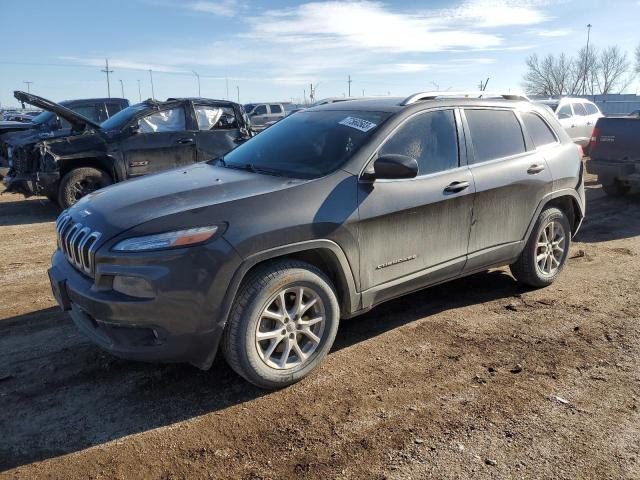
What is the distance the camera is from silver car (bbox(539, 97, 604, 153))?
15.0 m

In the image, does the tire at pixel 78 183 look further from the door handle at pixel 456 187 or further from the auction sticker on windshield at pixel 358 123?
the door handle at pixel 456 187

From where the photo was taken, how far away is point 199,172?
4.06 meters

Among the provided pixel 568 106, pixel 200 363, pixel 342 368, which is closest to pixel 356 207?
pixel 342 368

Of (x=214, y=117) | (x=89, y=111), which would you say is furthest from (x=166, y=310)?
(x=89, y=111)

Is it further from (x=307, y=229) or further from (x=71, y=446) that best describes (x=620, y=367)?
(x=71, y=446)

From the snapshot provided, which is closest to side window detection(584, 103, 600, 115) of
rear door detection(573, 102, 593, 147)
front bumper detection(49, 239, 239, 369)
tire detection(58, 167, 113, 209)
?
rear door detection(573, 102, 593, 147)

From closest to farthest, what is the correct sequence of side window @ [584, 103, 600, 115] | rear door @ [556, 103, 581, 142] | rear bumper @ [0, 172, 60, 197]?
1. rear bumper @ [0, 172, 60, 197]
2. rear door @ [556, 103, 581, 142]
3. side window @ [584, 103, 600, 115]

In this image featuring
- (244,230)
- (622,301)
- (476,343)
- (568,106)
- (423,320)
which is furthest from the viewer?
(568,106)

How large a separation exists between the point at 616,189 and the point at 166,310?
32.3ft

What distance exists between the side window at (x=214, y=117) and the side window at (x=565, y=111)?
32.8 ft

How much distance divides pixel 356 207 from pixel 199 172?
4.44ft

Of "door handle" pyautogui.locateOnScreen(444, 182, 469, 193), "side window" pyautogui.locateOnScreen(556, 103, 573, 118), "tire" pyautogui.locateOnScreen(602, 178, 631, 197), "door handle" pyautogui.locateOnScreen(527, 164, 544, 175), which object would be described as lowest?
"tire" pyautogui.locateOnScreen(602, 178, 631, 197)

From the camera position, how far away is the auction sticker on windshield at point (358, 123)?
3.87 m

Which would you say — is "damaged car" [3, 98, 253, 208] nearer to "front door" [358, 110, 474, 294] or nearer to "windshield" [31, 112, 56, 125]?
"windshield" [31, 112, 56, 125]
